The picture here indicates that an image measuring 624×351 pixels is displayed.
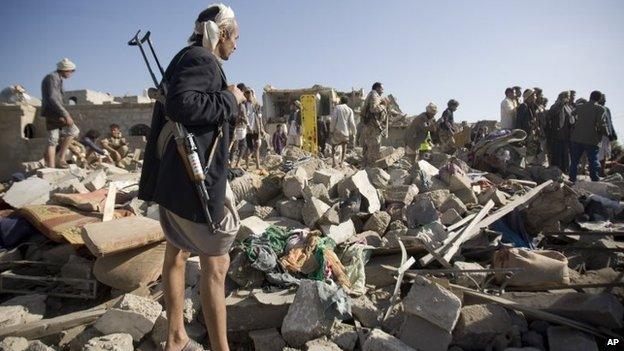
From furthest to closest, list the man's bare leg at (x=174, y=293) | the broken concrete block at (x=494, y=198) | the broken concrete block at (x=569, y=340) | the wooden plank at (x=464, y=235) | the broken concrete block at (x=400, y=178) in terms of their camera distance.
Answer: the broken concrete block at (x=400, y=178), the broken concrete block at (x=494, y=198), the wooden plank at (x=464, y=235), the broken concrete block at (x=569, y=340), the man's bare leg at (x=174, y=293)

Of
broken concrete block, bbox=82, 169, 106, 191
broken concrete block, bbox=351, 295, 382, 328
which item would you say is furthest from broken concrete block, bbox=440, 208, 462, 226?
broken concrete block, bbox=82, 169, 106, 191

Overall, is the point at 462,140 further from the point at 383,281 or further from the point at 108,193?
the point at 108,193

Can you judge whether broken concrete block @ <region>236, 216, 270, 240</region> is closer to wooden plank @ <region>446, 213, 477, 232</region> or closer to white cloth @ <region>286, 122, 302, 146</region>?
wooden plank @ <region>446, 213, 477, 232</region>

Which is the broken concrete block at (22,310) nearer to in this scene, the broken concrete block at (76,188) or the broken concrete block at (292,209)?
the broken concrete block at (76,188)

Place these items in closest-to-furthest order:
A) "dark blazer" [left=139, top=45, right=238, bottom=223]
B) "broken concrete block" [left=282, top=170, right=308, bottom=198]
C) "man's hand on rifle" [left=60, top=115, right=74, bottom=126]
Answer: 1. "dark blazer" [left=139, top=45, right=238, bottom=223]
2. "broken concrete block" [left=282, top=170, right=308, bottom=198]
3. "man's hand on rifle" [left=60, top=115, right=74, bottom=126]

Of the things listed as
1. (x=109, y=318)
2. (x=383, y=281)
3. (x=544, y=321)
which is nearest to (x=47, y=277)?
(x=109, y=318)

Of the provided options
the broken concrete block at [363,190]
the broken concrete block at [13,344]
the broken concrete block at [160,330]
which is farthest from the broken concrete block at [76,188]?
the broken concrete block at [363,190]

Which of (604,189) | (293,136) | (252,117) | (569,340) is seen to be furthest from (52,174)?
(604,189)

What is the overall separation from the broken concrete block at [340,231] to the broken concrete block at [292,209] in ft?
1.54

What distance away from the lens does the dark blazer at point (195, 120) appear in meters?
1.76

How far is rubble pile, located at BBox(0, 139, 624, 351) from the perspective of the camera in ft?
8.29

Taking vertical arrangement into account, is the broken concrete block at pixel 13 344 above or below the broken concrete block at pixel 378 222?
below

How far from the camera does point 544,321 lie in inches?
105

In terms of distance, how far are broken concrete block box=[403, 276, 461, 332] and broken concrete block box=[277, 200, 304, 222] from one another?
2048 mm
